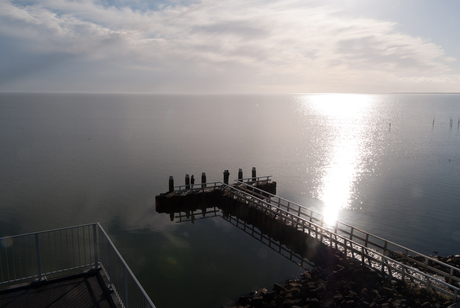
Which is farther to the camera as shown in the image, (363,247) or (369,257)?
(363,247)

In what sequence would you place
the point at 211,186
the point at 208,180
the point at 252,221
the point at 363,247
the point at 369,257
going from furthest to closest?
the point at 208,180 < the point at 211,186 < the point at 252,221 < the point at 363,247 < the point at 369,257

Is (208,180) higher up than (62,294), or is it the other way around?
(62,294)

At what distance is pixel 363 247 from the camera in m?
16.3

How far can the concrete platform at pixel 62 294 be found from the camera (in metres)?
9.15

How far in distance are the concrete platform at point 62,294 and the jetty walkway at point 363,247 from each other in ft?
37.6

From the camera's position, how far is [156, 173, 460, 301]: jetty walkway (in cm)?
1403

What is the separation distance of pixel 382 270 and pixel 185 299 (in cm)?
949

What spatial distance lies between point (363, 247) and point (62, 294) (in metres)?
13.3

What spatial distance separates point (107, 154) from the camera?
2221 inches

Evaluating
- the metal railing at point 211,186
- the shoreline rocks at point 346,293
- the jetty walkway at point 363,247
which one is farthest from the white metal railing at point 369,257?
the metal railing at point 211,186

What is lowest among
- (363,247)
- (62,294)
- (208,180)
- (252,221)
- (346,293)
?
(252,221)

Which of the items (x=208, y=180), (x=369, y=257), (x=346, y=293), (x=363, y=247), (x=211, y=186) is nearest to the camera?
(x=346, y=293)

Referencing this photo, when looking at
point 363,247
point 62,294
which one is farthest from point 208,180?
point 62,294

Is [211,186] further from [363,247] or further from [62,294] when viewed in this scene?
[62,294]
